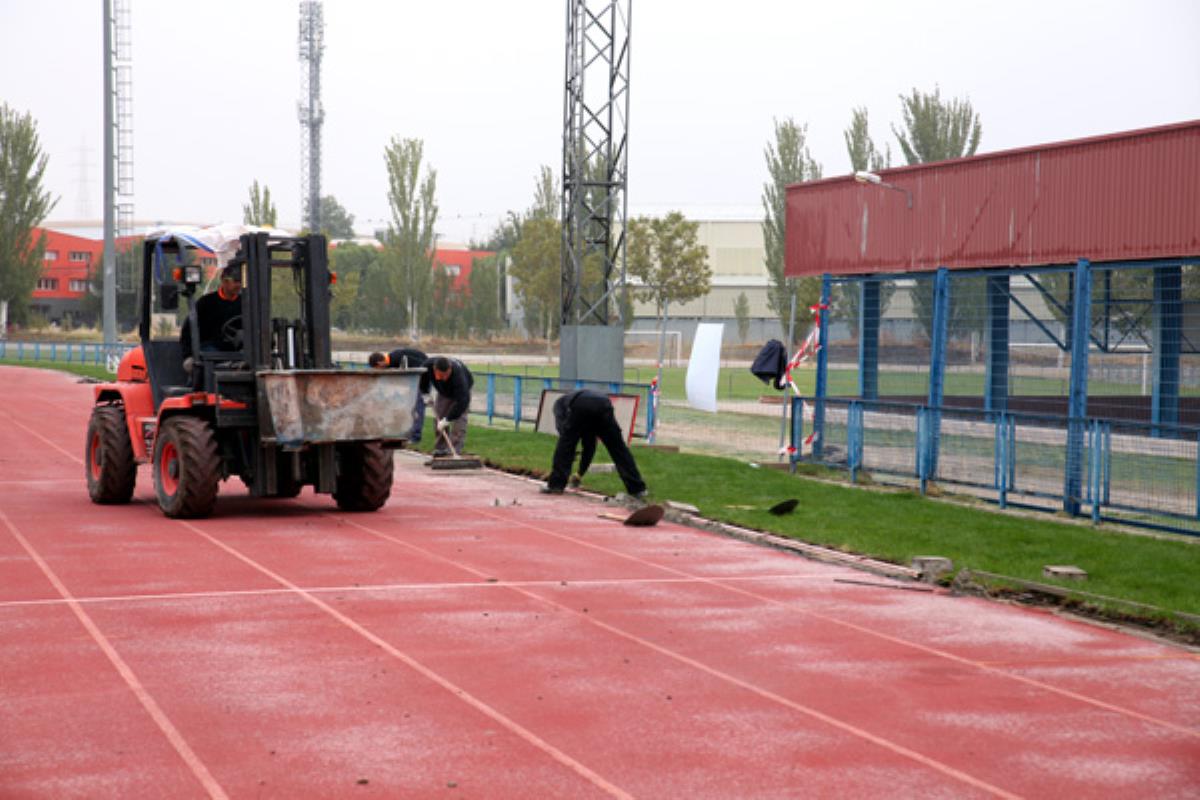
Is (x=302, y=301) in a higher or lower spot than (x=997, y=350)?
higher

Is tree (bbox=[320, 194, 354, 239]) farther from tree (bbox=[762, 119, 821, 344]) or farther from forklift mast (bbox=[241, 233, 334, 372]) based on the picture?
forklift mast (bbox=[241, 233, 334, 372])

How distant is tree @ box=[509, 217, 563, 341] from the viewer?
234 feet

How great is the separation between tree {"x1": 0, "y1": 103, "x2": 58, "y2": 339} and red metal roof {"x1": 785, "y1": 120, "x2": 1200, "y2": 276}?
5860 centimetres

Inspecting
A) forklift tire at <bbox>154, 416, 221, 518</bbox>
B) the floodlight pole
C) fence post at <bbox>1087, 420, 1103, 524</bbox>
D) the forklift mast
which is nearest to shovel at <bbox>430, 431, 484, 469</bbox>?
the forklift mast

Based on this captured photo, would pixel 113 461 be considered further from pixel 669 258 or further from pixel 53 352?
pixel 669 258

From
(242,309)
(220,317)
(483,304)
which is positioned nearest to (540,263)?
(483,304)

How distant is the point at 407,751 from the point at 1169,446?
9.86 meters

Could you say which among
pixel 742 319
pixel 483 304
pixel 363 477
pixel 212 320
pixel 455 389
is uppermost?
pixel 483 304

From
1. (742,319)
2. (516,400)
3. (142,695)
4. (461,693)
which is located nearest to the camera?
(142,695)

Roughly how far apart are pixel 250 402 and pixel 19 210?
66.6m

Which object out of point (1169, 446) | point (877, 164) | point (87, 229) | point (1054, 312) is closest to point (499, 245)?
point (87, 229)

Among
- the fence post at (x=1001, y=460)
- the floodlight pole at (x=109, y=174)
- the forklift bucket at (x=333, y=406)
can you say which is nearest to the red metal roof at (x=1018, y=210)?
the fence post at (x=1001, y=460)

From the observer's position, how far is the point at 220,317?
15820 millimetres

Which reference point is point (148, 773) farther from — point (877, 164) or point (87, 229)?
point (87, 229)
